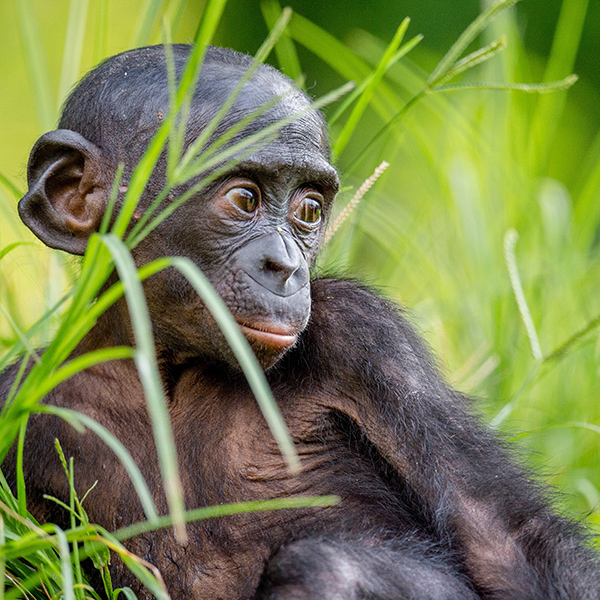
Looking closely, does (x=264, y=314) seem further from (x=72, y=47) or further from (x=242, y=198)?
(x=72, y=47)

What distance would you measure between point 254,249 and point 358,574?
3.32 ft

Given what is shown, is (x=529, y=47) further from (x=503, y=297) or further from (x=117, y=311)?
(x=117, y=311)

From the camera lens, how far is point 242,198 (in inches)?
116

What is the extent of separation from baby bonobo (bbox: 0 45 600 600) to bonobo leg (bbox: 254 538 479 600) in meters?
0.01

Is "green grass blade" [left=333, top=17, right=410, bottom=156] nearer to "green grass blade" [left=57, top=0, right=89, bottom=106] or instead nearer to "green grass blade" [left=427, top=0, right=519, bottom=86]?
"green grass blade" [left=427, top=0, right=519, bottom=86]

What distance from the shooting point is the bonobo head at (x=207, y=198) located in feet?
9.19

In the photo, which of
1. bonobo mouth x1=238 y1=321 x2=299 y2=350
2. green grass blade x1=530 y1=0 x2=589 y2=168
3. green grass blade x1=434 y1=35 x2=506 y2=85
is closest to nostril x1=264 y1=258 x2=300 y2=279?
bonobo mouth x1=238 y1=321 x2=299 y2=350

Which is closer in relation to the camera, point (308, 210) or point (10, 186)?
point (308, 210)

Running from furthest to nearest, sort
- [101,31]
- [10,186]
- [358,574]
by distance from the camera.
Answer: [101,31], [10,186], [358,574]

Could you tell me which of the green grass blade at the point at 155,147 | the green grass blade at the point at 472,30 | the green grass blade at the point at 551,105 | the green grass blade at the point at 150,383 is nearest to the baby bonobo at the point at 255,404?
the green grass blade at the point at 472,30

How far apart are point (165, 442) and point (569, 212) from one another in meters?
4.31

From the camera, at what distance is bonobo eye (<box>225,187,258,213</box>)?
2.94 meters

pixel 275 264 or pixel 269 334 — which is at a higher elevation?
pixel 275 264

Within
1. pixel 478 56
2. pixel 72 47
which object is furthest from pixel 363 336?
pixel 72 47
